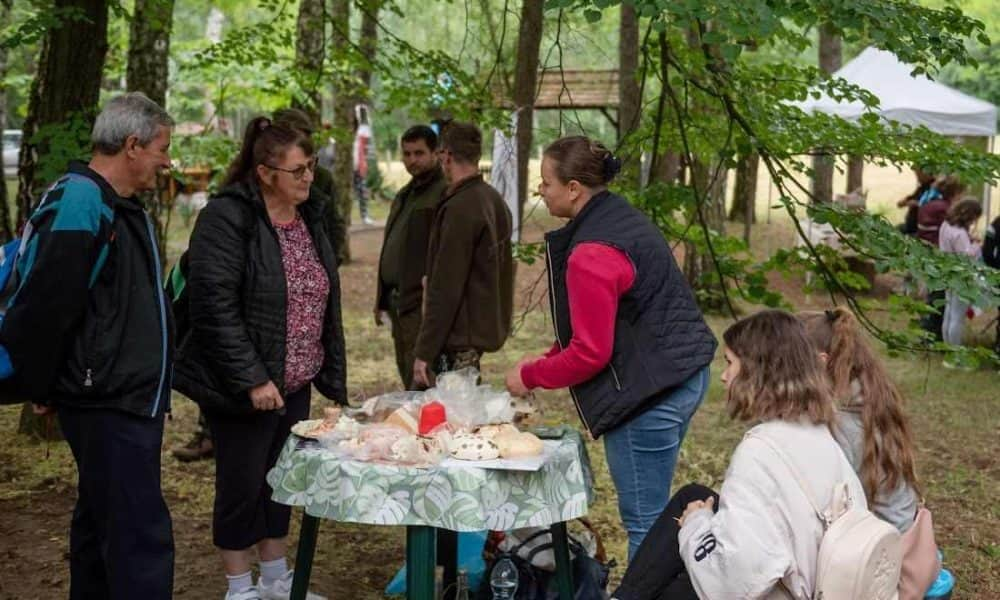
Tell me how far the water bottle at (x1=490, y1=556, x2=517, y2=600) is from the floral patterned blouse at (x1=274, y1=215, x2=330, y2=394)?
0.99 metres

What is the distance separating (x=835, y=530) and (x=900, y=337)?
2.83 metres

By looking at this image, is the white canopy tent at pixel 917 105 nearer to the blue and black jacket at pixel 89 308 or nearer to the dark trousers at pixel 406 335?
the dark trousers at pixel 406 335

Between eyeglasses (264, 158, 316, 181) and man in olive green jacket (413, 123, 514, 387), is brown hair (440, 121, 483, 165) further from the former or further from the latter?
eyeglasses (264, 158, 316, 181)

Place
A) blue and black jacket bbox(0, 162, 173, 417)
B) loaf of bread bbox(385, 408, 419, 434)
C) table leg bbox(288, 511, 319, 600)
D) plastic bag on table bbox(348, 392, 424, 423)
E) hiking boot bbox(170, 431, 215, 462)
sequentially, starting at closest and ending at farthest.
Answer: blue and black jacket bbox(0, 162, 173, 417) → loaf of bread bbox(385, 408, 419, 434) → table leg bbox(288, 511, 319, 600) → plastic bag on table bbox(348, 392, 424, 423) → hiking boot bbox(170, 431, 215, 462)

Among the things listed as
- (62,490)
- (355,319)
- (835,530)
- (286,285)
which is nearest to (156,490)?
(286,285)

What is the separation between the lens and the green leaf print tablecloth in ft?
10.9

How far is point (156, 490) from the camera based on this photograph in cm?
356

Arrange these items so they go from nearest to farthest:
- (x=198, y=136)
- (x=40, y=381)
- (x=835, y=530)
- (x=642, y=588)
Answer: (x=835, y=530) → (x=40, y=381) → (x=642, y=588) → (x=198, y=136)

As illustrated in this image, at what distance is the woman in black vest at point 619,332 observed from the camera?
11.8ft

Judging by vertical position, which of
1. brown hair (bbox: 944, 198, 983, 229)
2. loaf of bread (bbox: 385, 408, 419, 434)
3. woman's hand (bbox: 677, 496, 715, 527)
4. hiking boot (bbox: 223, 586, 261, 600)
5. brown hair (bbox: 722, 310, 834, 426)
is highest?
brown hair (bbox: 944, 198, 983, 229)

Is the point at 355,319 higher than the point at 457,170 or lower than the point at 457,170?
lower

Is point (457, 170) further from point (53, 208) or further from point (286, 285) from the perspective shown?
point (53, 208)

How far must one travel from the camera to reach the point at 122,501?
3490 mm

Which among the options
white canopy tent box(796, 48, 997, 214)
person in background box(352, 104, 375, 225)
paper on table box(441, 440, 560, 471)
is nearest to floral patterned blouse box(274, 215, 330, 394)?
paper on table box(441, 440, 560, 471)
